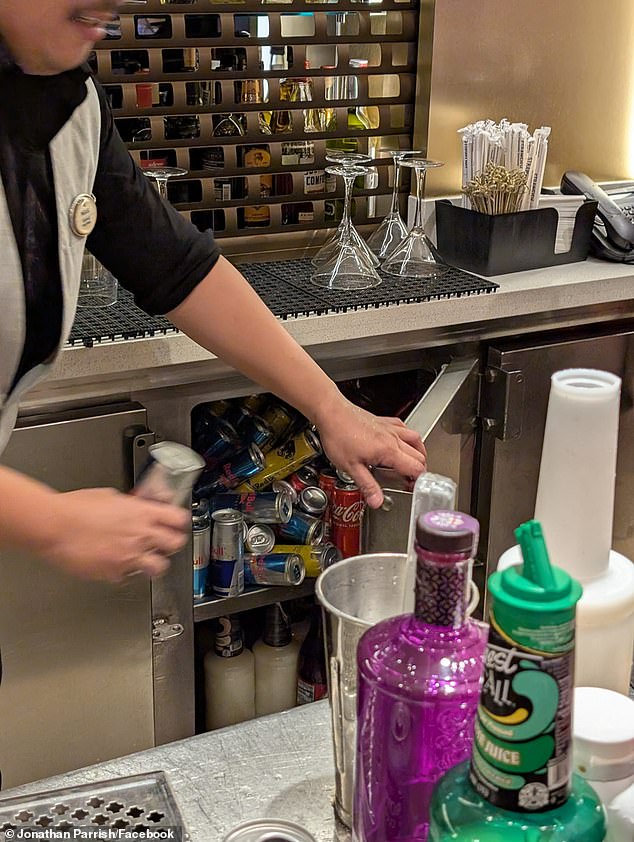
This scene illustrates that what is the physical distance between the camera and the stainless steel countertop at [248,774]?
846 mm

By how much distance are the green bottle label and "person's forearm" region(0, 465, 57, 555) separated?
0.37 metres

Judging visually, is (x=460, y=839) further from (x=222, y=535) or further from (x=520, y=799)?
(x=222, y=535)

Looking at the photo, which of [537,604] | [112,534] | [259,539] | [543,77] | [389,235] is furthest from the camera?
[543,77]

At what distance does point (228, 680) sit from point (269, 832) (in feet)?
4.37

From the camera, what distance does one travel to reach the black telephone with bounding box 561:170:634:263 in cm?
222

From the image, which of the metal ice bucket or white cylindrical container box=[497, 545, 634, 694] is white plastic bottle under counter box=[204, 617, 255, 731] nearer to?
the metal ice bucket

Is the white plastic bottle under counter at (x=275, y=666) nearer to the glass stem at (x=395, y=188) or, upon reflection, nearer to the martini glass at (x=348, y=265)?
the martini glass at (x=348, y=265)

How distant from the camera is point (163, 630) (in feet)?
6.25

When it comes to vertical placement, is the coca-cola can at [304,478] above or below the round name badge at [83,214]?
below

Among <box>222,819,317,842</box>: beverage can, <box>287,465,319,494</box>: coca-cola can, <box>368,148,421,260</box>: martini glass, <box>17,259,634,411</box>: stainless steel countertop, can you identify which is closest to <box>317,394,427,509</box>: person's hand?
<box>222,819,317,842</box>: beverage can

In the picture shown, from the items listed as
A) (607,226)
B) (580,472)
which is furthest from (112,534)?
(607,226)

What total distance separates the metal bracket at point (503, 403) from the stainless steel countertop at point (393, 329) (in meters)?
0.08

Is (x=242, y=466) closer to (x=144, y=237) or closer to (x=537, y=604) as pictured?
(x=144, y=237)

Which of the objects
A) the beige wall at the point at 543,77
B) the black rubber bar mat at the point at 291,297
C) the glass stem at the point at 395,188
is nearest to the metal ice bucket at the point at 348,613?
the black rubber bar mat at the point at 291,297
